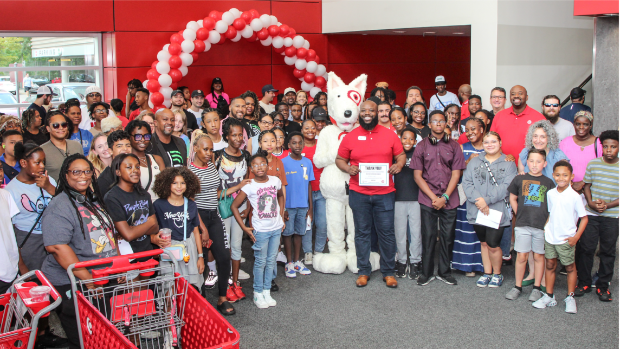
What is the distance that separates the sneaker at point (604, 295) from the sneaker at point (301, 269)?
2.74 meters

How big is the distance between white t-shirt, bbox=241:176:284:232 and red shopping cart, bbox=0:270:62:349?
198cm

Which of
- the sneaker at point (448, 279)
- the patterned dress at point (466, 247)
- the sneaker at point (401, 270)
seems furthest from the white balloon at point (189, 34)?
the sneaker at point (448, 279)

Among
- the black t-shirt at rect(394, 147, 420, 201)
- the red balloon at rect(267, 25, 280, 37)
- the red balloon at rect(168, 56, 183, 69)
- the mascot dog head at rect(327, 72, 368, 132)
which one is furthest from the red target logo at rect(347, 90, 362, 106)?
the red balloon at rect(267, 25, 280, 37)

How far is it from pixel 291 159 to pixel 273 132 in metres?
0.34

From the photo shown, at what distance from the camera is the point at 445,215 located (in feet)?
17.5

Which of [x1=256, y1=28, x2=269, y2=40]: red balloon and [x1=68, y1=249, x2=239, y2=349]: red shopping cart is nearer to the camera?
[x1=68, y1=249, x2=239, y2=349]: red shopping cart

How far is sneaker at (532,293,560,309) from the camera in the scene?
476cm

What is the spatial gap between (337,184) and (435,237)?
1117mm

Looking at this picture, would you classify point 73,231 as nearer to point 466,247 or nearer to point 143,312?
point 143,312

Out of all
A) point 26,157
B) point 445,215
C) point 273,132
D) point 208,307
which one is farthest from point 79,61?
point 208,307

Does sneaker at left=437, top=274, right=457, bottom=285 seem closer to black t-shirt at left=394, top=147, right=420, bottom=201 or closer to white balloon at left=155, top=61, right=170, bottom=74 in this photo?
black t-shirt at left=394, top=147, right=420, bottom=201

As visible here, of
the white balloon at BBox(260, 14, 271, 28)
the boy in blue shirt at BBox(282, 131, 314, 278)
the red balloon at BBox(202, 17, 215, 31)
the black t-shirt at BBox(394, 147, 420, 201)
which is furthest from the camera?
the white balloon at BBox(260, 14, 271, 28)

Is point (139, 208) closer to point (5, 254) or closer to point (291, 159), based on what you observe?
point (5, 254)

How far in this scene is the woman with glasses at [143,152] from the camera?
441cm
